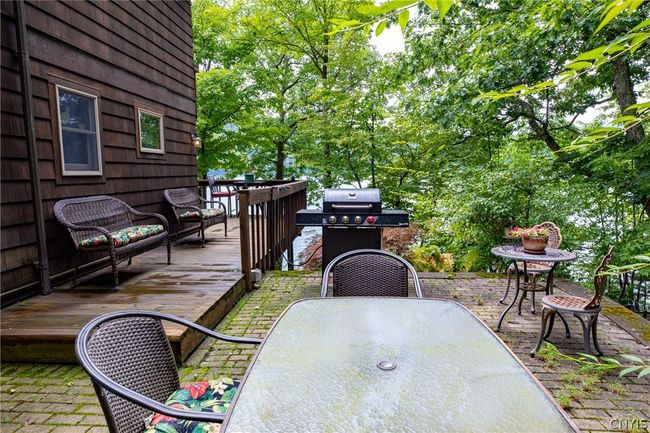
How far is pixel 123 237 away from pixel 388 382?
11.2ft

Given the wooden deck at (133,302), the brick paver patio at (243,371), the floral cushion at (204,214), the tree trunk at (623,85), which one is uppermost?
the tree trunk at (623,85)

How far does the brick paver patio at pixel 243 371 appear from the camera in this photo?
2.00 meters

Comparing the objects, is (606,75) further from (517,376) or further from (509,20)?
(517,376)

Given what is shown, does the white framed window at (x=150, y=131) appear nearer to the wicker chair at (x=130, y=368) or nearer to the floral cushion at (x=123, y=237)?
the floral cushion at (x=123, y=237)

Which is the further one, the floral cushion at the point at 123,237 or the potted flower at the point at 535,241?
the floral cushion at the point at 123,237

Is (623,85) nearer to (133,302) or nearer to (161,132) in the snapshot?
(133,302)

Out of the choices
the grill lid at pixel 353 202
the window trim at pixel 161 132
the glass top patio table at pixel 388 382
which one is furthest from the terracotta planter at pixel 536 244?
the window trim at pixel 161 132

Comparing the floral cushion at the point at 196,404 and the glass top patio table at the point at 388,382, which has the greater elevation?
the glass top patio table at the point at 388,382

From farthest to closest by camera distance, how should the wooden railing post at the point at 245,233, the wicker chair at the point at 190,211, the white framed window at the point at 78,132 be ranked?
the wicker chair at the point at 190,211
the wooden railing post at the point at 245,233
the white framed window at the point at 78,132

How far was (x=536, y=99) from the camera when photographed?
5695 millimetres

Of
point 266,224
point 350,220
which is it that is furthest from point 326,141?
point 350,220

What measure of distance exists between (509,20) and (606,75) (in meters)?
1.49

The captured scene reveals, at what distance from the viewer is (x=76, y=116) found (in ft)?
13.3

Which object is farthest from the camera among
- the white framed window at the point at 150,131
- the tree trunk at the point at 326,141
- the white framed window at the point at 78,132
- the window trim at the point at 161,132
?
the tree trunk at the point at 326,141
